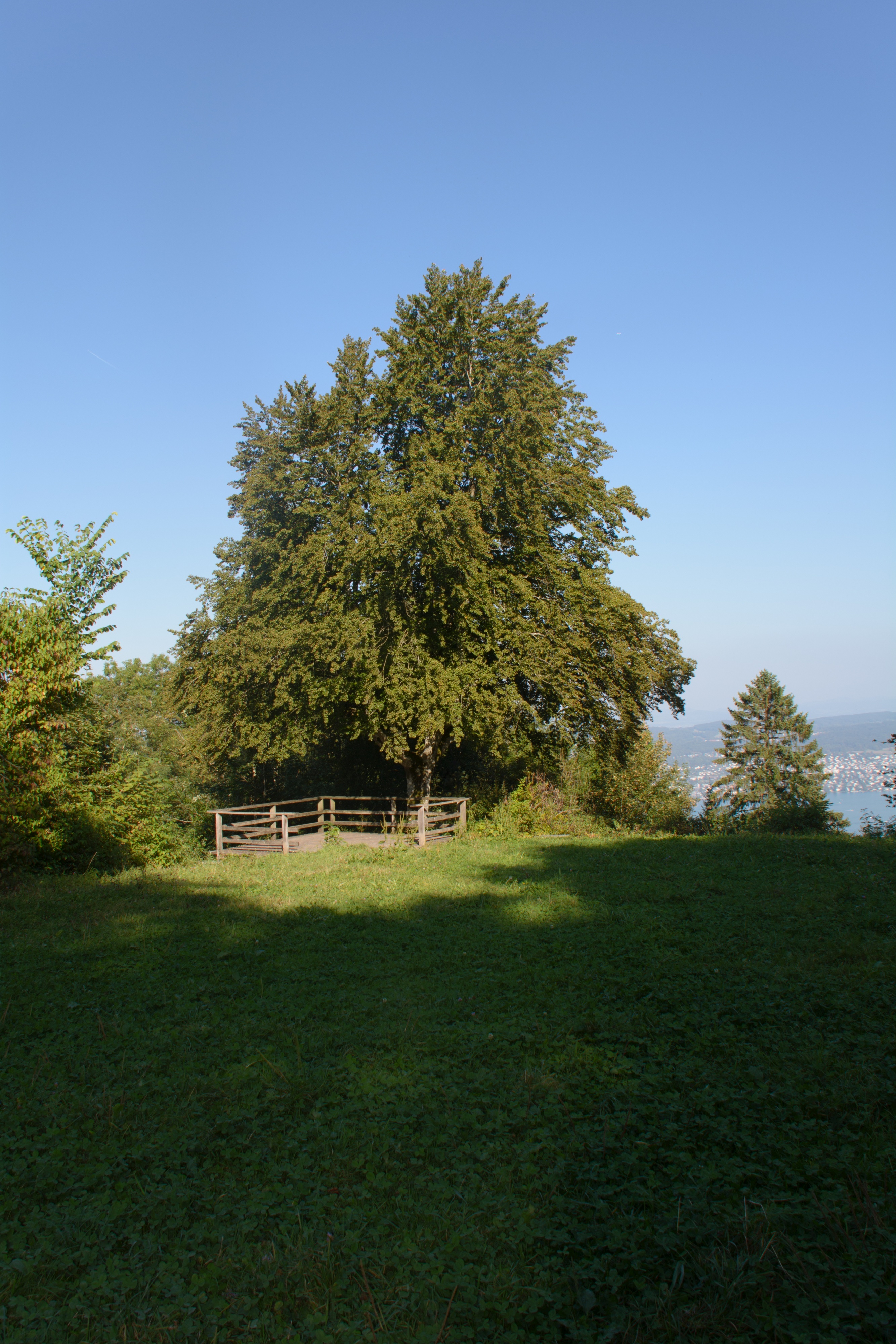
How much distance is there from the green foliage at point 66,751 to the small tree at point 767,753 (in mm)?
49024

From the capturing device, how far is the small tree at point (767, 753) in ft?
190

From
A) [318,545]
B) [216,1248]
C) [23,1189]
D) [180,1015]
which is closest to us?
[216,1248]

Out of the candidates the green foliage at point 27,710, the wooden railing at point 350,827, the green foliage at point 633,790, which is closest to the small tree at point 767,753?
the green foliage at point 633,790

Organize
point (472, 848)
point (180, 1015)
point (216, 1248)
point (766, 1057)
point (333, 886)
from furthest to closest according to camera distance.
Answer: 1. point (472, 848)
2. point (333, 886)
3. point (180, 1015)
4. point (766, 1057)
5. point (216, 1248)

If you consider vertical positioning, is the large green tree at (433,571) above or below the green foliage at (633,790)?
above

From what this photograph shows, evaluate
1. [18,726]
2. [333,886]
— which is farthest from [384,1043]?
[18,726]

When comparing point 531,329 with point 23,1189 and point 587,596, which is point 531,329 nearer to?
point 587,596

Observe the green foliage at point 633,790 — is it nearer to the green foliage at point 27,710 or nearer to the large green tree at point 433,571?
the large green tree at point 433,571

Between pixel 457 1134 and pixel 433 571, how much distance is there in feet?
54.7

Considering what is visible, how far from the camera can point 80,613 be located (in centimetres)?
1488

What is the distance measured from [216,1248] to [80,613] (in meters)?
13.8

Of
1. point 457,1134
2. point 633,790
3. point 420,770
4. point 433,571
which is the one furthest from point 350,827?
point 457,1134

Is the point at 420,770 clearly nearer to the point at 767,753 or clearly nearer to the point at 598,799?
the point at 598,799

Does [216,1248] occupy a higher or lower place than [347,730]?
lower
